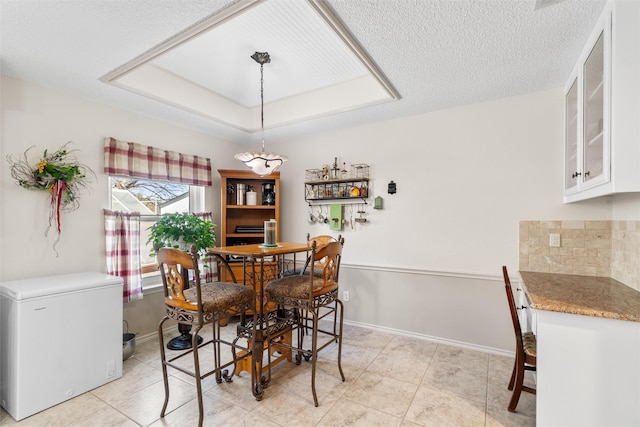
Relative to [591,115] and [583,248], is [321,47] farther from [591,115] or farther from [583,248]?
[583,248]

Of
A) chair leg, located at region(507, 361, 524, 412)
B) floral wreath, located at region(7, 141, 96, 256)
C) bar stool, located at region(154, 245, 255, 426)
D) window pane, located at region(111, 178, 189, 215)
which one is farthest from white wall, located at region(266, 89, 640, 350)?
floral wreath, located at region(7, 141, 96, 256)

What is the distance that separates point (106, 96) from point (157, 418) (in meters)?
2.68

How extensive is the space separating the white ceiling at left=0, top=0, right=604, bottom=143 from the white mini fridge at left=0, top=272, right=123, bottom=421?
1633mm

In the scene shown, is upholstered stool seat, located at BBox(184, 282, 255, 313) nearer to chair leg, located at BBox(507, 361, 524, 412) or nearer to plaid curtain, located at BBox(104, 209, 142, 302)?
plaid curtain, located at BBox(104, 209, 142, 302)

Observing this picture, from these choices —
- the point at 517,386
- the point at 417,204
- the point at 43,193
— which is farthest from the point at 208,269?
the point at 517,386

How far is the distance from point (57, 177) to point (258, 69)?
1.95 meters

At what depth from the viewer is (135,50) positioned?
1940mm

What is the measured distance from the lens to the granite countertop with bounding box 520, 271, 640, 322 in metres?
1.37

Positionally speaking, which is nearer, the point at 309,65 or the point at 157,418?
the point at 157,418

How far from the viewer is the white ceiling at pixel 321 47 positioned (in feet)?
5.14

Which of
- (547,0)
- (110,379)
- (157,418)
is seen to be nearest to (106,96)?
(110,379)

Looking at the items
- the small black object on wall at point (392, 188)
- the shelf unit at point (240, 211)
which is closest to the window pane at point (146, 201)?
the shelf unit at point (240, 211)

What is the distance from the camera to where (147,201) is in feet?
10.4

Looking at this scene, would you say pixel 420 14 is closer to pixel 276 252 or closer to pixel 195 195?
pixel 276 252
